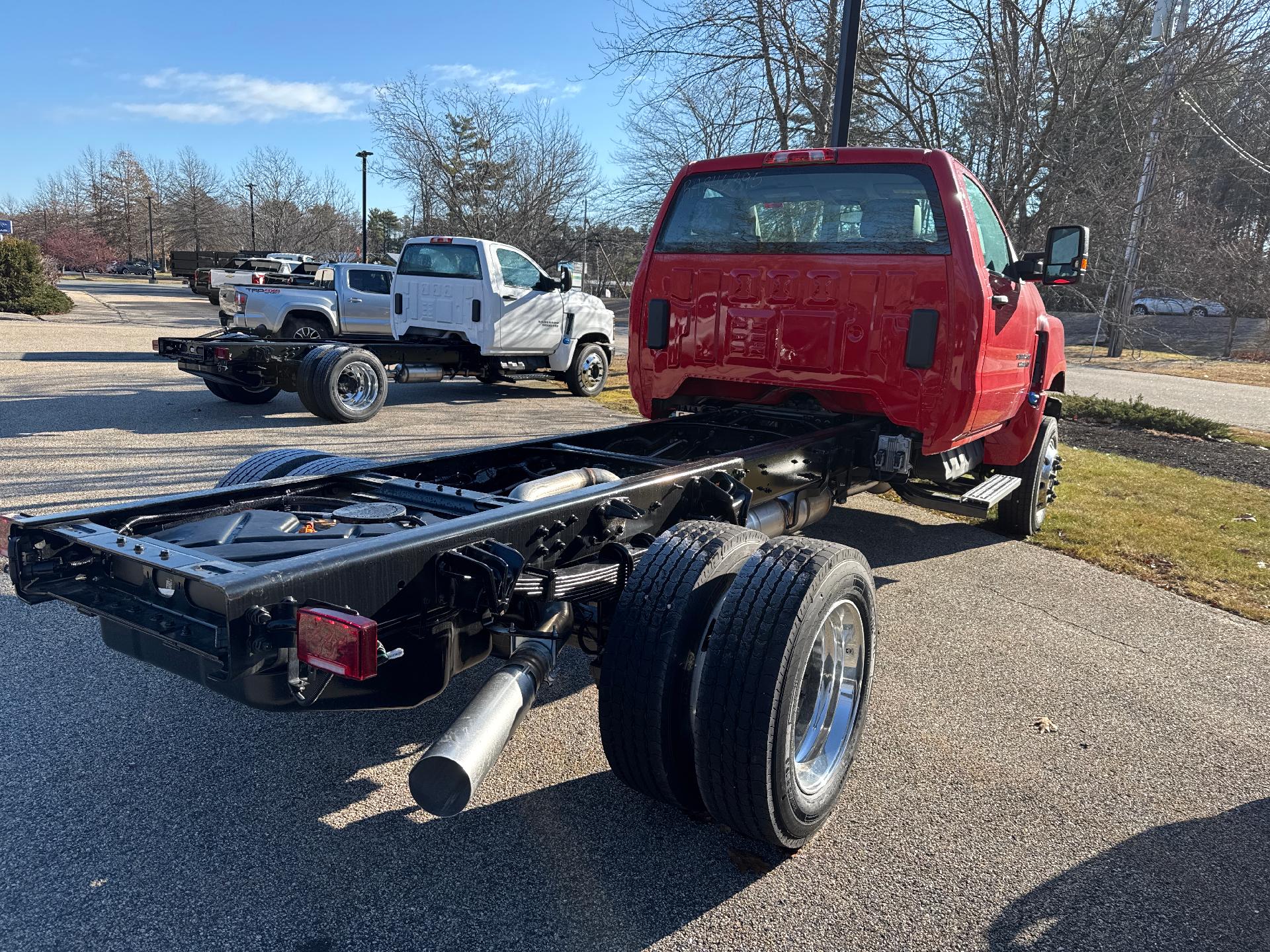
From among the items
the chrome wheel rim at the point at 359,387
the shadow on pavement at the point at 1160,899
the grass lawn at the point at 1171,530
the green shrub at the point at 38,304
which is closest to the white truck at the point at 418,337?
the chrome wheel rim at the point at 359,387

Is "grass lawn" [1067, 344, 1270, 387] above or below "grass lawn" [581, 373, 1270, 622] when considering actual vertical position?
above

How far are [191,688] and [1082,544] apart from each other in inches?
237

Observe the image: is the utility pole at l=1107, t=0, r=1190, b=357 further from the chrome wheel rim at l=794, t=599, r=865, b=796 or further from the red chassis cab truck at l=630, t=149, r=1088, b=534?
the chrome wheel rim at l=794, t=599, r=865, b=796

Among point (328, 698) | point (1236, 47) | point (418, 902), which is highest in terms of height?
point (1236, 47)

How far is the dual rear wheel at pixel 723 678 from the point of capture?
99.5 inches

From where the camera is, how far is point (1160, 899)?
2641 millimetres

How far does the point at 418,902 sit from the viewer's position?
96.2 inches

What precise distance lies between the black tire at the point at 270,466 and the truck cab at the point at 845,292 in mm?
2278

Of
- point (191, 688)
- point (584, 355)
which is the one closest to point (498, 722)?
point (191, 688)

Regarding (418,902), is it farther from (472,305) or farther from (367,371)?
(472,305)

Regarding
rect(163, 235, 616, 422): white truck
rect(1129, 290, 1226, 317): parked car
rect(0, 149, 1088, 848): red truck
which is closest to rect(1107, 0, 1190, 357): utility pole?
rect(0, 149, 1088, 848): red truck

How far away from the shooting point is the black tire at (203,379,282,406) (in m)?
11.1

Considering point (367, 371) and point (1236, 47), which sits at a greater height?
point (1236, 47)

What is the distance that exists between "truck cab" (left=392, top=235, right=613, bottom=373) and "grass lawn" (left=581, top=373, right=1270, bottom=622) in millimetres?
7264
